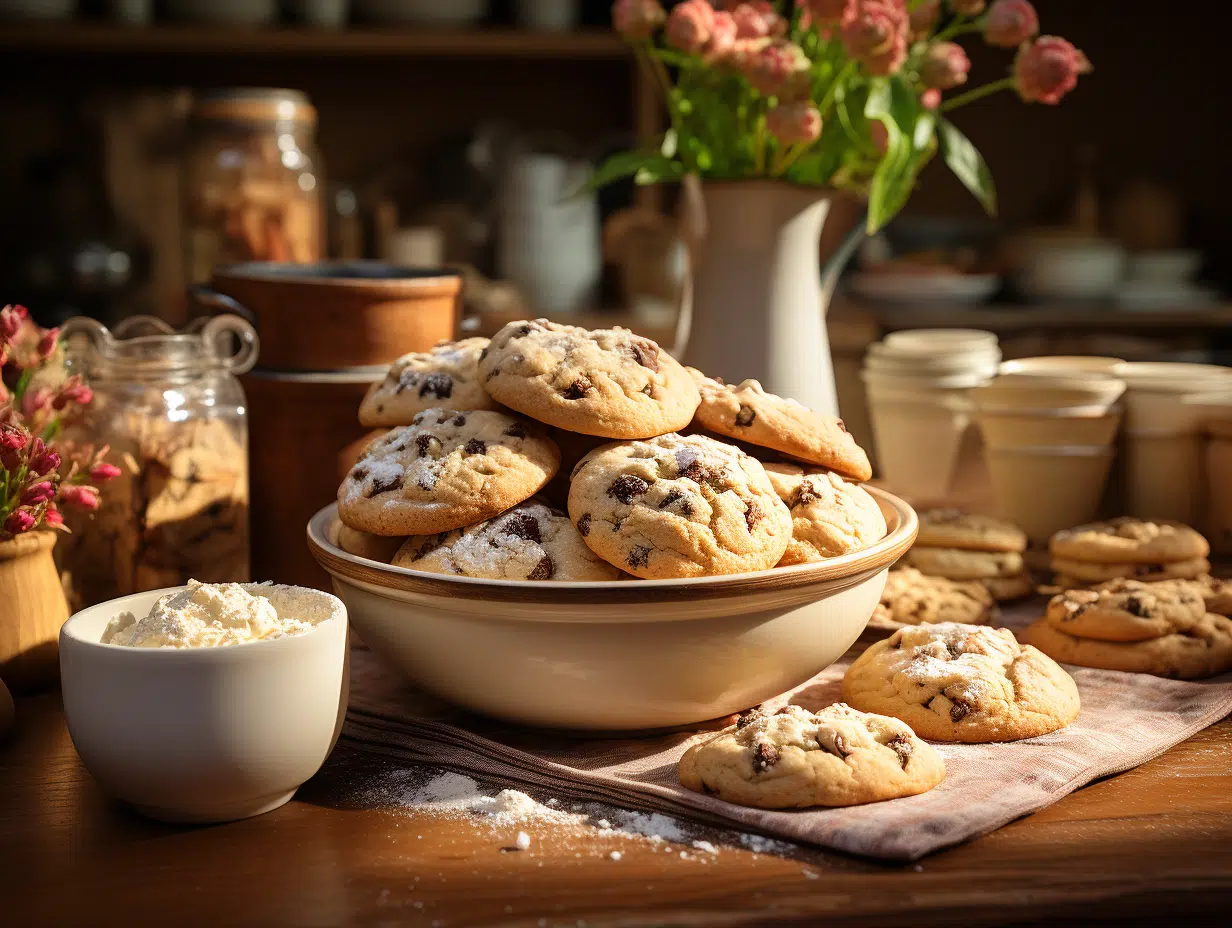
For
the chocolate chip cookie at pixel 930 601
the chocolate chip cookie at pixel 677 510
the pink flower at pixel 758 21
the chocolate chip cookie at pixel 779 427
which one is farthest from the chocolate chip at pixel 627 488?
the pink flower at pixel 758 21

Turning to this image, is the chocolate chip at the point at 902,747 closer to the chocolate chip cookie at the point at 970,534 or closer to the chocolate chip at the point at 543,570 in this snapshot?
the chocolate chip at the point at 543,570

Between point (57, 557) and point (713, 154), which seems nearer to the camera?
point (57, 557)

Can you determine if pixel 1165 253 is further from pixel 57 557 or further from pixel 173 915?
pixel 173 915

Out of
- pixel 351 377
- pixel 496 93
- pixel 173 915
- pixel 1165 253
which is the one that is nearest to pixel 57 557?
pixel 351 377

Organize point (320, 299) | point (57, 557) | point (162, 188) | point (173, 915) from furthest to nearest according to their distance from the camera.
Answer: point (162, 188), point (320, 299), point (57, 557), point (173, 915)

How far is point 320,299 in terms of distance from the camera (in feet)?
4.03

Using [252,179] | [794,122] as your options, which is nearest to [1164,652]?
[794,122]

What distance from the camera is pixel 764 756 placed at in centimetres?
82

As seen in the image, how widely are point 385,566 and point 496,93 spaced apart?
2521 mm

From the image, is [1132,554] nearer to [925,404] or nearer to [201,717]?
[925,404]

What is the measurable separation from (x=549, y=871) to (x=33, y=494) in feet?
1.57

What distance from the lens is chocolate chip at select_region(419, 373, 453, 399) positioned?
1036 mm

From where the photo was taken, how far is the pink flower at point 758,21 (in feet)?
4.23

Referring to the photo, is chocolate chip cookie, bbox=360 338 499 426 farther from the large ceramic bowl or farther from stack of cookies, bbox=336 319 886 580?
the large ceramic bowl
